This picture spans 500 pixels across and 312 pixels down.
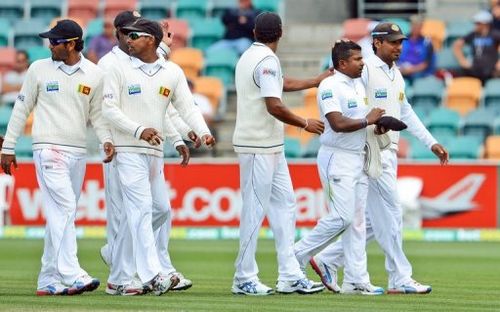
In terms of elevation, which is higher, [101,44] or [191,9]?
[191,9]

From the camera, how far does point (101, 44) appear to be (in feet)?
86.1

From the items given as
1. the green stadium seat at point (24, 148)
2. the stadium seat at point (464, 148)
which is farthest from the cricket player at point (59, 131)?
the green stadium seat at point (24, 148)

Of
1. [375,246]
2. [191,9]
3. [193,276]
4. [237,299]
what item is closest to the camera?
[237,299]

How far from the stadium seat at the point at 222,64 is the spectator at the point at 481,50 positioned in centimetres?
393

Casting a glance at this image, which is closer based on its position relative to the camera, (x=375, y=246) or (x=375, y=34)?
(x=375, y=34)

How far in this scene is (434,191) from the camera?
23.2 meters

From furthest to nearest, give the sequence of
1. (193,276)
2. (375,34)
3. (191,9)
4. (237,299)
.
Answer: (191,9)
(193,276)
(375,34)
(237,299)

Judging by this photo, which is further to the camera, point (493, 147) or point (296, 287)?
point (493, 147)

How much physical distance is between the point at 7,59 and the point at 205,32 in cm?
365

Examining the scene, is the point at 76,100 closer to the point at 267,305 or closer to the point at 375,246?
the point at 267,305

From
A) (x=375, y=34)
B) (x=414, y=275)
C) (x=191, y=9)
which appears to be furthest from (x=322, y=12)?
(x=375, y=34)

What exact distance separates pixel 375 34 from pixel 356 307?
2823 mm

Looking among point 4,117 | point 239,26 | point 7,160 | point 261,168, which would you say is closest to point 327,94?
point 261,168

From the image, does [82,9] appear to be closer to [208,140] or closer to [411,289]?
[411,289]
